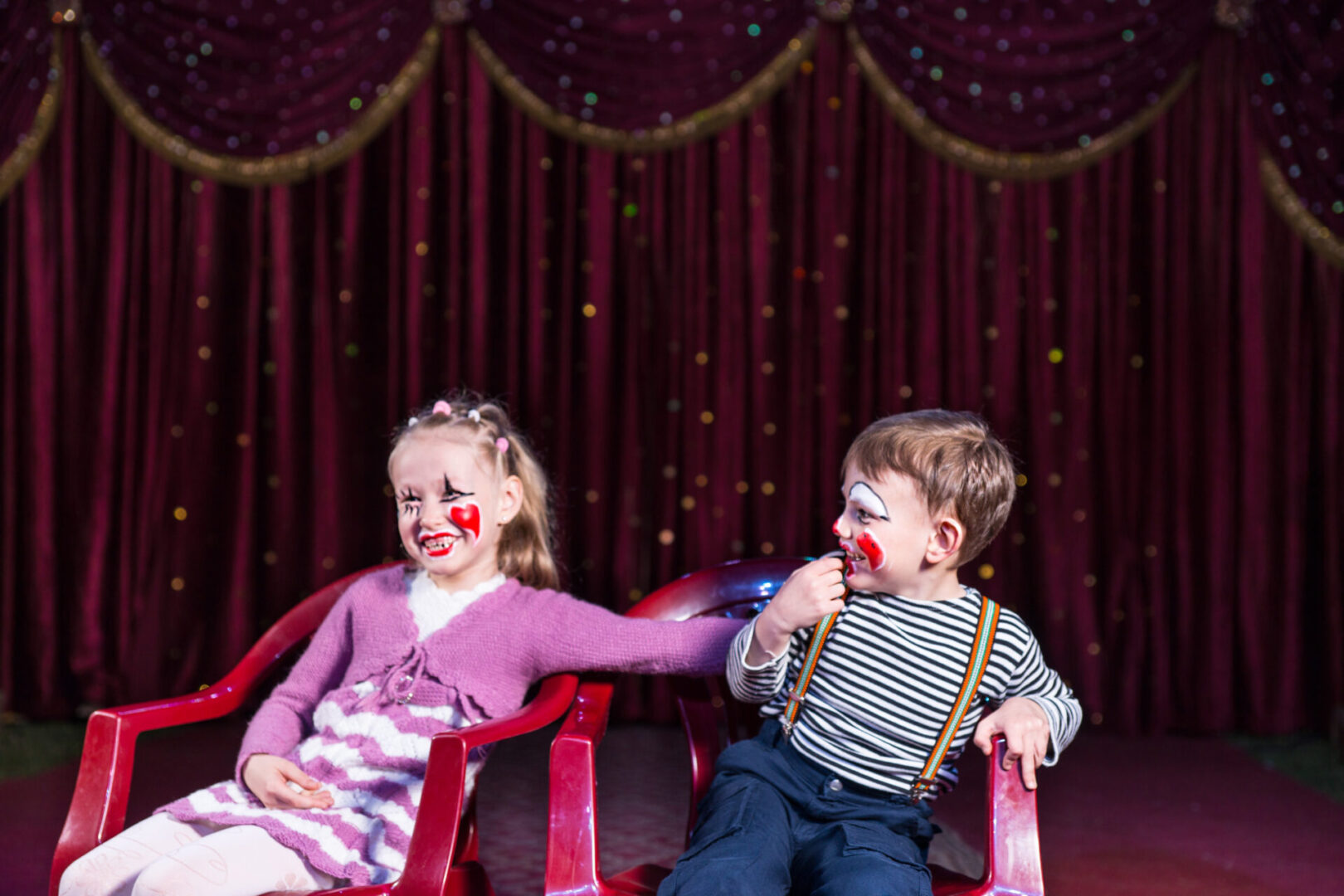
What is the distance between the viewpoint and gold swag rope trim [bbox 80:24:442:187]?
356 cm

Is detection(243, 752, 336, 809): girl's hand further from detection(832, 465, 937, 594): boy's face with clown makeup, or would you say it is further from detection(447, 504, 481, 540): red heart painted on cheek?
detection(832, 465, 937, 594): boy's face with clown makeup

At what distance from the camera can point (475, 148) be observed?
3.58 metres

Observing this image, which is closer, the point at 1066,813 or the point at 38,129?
the point at 1066,813

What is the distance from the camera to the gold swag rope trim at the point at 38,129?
3662mm

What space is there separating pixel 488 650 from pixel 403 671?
0.45ft

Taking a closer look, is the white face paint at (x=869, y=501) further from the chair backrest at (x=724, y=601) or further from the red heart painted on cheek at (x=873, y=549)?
the chair backrest at (x=724, y=601)

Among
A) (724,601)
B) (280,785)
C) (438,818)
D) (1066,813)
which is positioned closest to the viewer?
(438,818)

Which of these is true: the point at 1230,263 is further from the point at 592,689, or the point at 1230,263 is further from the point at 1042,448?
the point at 592,689

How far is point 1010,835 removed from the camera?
1413 mm

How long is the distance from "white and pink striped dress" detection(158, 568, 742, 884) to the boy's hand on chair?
0.40 meters

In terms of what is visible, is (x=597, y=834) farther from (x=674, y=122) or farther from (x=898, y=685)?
(x=674, y=122)

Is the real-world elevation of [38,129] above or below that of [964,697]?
above

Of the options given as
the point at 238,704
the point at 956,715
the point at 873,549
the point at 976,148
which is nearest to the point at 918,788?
the point at 956,715

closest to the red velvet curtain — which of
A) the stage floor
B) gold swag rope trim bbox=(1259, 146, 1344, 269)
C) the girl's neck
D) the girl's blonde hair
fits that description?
gold swag rope trim bbox=(1259, 146, 1344, 269)
